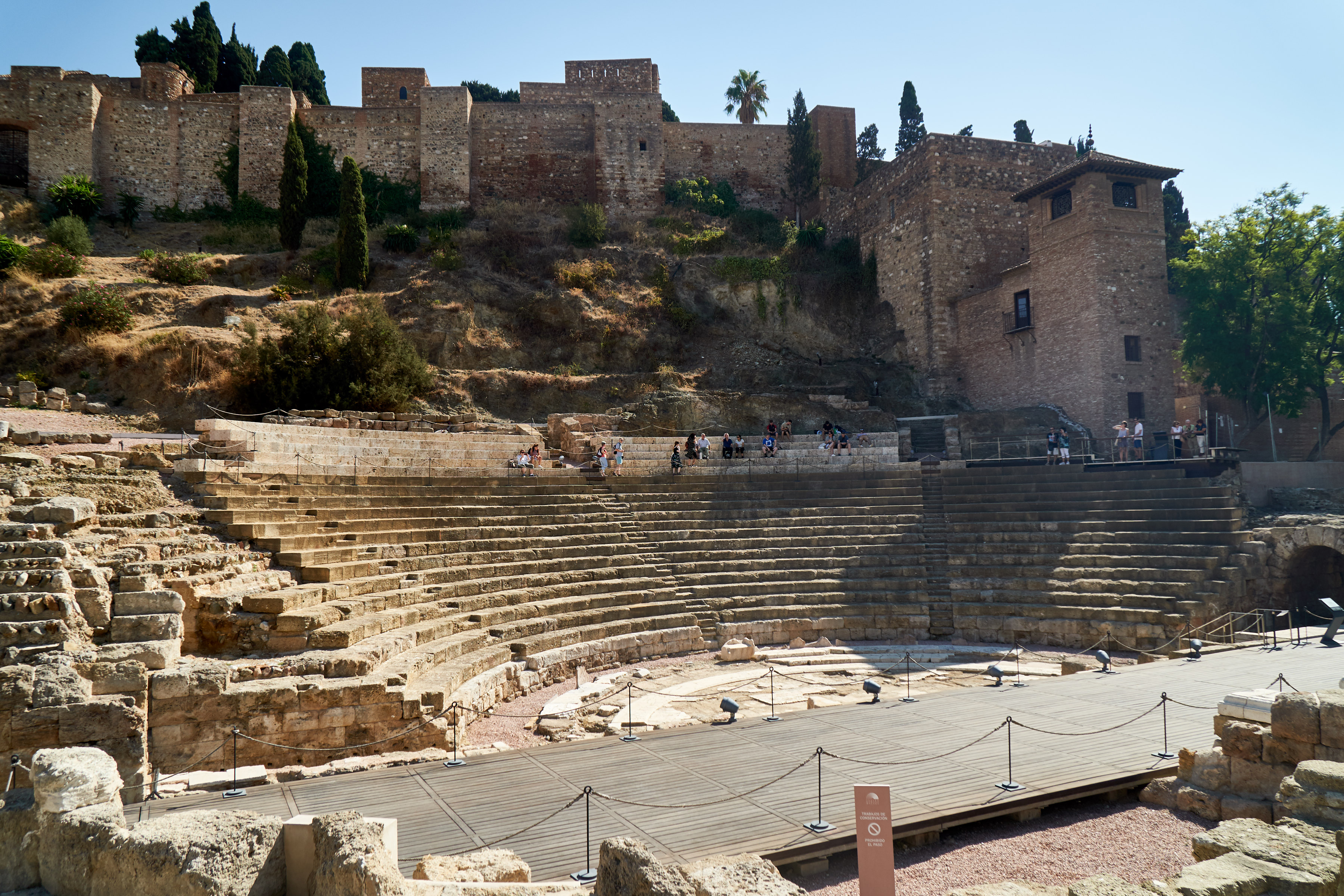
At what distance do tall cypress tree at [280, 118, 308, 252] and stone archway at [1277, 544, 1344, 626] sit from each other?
31.7 m

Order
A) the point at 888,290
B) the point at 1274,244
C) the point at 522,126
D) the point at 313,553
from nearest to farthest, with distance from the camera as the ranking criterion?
the point at 313,553 → the point at 1274,244 → the point at 888,290 → the point at 522,126

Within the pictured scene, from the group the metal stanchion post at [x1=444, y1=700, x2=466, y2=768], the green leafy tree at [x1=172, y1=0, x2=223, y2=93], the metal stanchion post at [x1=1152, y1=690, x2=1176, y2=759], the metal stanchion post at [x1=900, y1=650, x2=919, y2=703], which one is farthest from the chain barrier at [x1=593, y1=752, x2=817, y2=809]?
the green leafy tree at [x1=172, y1=0, x2=223, y2=93]

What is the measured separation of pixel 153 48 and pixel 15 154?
10831 millimetres

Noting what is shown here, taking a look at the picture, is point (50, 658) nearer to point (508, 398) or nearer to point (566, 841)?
point (566, 841)

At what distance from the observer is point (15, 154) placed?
30938 mm

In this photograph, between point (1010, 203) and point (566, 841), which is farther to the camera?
point (1010, 203)

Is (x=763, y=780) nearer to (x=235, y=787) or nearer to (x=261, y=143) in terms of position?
(x=235, y=787)

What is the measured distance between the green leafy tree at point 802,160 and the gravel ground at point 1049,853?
33.1 m

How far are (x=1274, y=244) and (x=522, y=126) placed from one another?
96.3 feet

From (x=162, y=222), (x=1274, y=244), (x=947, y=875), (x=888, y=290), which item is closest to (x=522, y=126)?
(x=162, y=222)

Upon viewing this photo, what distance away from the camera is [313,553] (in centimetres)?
1090

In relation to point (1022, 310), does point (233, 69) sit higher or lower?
higher

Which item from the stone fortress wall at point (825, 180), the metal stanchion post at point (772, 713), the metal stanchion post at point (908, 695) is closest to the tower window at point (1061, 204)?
the stone fortress wall at point (825, 180)

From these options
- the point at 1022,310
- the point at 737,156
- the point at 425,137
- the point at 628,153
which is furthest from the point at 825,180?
the point at 425,137
